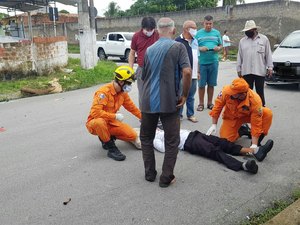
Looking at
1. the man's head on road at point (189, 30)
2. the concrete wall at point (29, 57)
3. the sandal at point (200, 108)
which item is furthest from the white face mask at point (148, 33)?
the concrete wall at point (29, 57)

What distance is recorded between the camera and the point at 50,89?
994 centimetres

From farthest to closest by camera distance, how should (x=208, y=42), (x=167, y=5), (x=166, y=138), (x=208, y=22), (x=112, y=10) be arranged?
(x=112, y=10)
(x=167, y=5)
(x=208, y=42)
(x=208, y=22)
(x=166, y=138)

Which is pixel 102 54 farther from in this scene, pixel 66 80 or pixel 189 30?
pixel 189 30

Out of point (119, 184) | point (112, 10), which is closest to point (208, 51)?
point (119, 184)

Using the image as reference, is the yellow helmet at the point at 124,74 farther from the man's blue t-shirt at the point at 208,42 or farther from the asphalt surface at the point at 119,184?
the man's blue t-shirt at the point at 208,42

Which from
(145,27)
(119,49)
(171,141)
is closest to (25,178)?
(171,141)

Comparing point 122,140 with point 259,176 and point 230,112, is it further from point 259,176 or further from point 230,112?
point 259,176

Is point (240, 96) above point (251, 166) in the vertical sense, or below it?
above

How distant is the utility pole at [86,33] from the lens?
12.4m

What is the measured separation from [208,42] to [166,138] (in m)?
3.67

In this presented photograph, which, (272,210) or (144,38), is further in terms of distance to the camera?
(144,38)

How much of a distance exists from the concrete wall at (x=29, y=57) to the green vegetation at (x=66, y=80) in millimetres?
268

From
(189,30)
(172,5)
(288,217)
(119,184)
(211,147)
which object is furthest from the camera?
(172,5)

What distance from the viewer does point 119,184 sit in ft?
12.5
